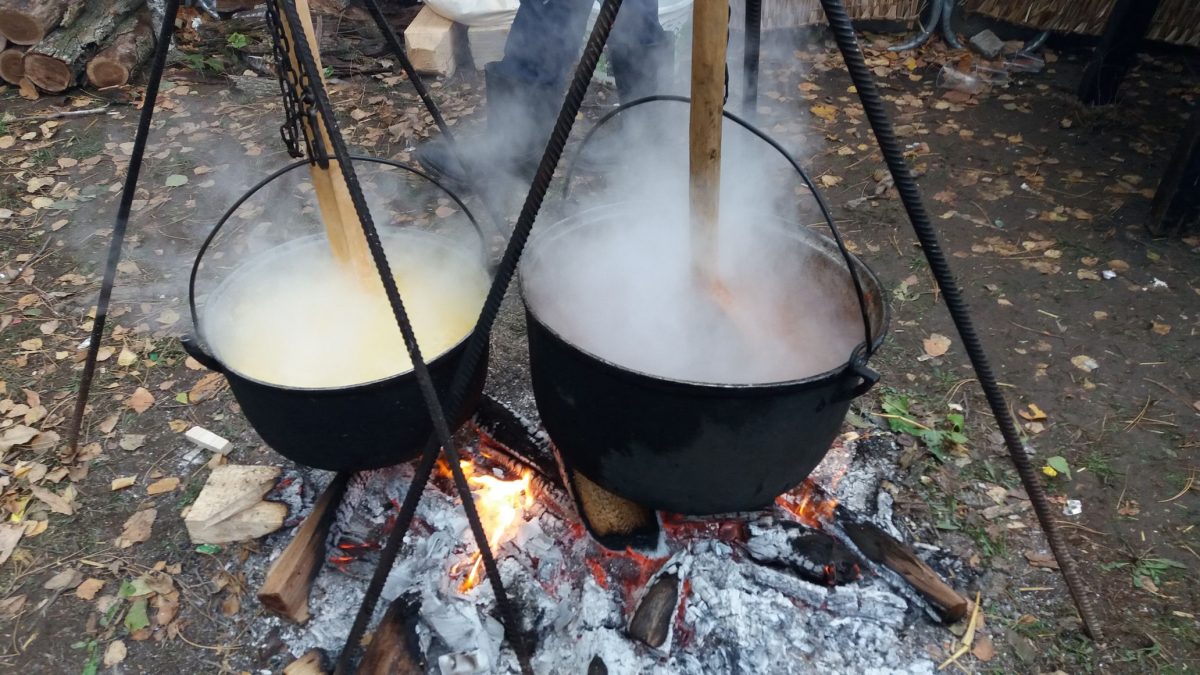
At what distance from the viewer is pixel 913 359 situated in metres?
3.77

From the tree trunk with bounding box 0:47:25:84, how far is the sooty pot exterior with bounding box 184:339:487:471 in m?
5.76

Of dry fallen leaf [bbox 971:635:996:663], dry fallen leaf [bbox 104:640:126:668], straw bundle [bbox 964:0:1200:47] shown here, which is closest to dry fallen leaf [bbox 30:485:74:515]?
dry fallen leaf [bbox 104:640:126:668]

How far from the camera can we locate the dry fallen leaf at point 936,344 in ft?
12.5

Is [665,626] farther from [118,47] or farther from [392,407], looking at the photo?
[118,47]

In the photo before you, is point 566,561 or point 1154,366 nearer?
point 566,561

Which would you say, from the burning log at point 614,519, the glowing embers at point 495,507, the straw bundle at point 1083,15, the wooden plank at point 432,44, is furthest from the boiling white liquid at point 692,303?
the straw bundle at point 1083,15

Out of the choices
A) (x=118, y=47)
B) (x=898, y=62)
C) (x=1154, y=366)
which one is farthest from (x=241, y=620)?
(x=898, y=62)

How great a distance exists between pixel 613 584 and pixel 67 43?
658cm

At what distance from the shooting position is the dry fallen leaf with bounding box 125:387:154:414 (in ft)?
11.9

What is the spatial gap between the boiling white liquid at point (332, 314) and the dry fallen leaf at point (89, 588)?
43.6 inches

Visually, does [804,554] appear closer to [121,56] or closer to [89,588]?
[89,588]

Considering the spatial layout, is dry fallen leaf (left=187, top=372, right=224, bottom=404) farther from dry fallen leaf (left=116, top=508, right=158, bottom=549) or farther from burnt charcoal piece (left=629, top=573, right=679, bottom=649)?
burnt charcoal piece (left=629, top=573, right=679, bottom=649)

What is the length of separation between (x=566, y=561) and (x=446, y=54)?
5038mm

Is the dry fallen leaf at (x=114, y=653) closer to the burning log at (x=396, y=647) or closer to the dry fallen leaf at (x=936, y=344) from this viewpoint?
the burning log at (x=396, y=647)
